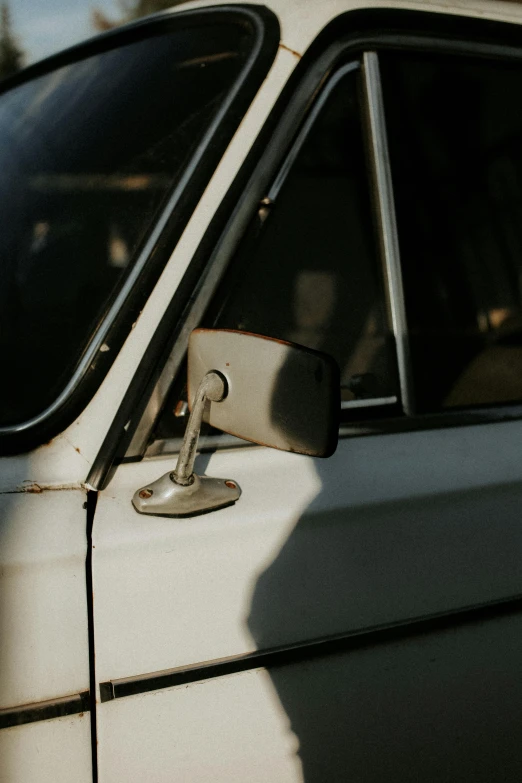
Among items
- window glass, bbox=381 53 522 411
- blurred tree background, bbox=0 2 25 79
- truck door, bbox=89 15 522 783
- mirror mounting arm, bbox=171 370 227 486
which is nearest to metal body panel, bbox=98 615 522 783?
truck door, bbox=89 15 522 783

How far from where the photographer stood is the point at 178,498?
1.01m

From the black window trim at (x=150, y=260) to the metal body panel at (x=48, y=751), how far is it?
1.42 ft

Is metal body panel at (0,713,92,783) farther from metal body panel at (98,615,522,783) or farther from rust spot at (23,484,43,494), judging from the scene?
rust spot at (23,484,43,494)

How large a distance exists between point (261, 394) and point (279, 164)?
21.3 inches

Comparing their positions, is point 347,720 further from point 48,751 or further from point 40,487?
point 40,487

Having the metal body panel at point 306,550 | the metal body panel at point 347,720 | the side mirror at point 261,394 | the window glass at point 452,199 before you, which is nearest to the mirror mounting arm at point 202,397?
the side mirror at point 261,394

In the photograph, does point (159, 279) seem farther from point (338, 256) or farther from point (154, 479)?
point (338, 256)

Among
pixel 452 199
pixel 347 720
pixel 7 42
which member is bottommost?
pixel 347 720

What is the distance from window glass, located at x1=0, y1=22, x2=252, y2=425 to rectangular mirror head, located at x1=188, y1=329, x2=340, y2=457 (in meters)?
0.36

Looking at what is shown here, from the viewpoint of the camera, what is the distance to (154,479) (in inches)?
42.6

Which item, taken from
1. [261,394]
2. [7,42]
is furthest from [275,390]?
[7,42]

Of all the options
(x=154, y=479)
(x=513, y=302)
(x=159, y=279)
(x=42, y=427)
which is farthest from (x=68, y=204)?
(x=513, y=302)

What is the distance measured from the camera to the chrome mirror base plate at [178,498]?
1000 mm

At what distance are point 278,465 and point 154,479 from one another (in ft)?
0.77
